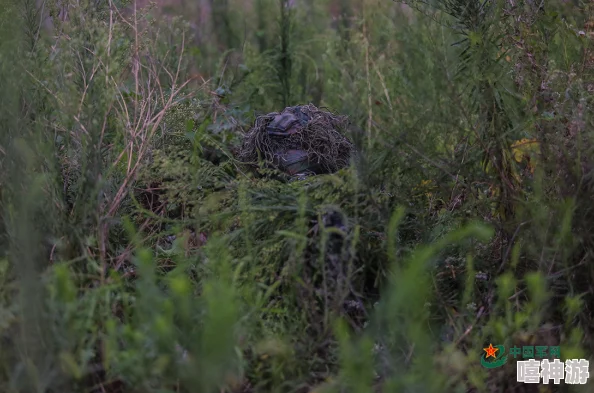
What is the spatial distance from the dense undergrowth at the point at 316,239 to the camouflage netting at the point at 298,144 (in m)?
0.26

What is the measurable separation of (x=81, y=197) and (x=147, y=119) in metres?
0.60

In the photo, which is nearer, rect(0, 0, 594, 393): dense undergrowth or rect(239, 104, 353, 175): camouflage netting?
rect(0, 0, 594, 393): dense undergrowth

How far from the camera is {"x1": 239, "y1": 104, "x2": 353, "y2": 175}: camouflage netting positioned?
303cm

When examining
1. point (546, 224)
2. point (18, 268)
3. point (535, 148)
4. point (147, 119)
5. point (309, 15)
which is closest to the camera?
point (18, 268)

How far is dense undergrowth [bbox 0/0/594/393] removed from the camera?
176 centimetres

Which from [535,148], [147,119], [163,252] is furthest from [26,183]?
[535,148]

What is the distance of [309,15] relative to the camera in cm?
596

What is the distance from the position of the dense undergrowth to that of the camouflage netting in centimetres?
26

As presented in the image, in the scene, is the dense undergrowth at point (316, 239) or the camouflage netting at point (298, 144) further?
the camouflage netting at point (298, 144)

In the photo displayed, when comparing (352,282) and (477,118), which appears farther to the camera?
(477,118)

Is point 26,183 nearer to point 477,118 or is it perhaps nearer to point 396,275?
point 396,275

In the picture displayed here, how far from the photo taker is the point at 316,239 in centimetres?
224

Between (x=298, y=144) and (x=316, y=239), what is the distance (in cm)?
91

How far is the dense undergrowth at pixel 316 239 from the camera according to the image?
176 cm
